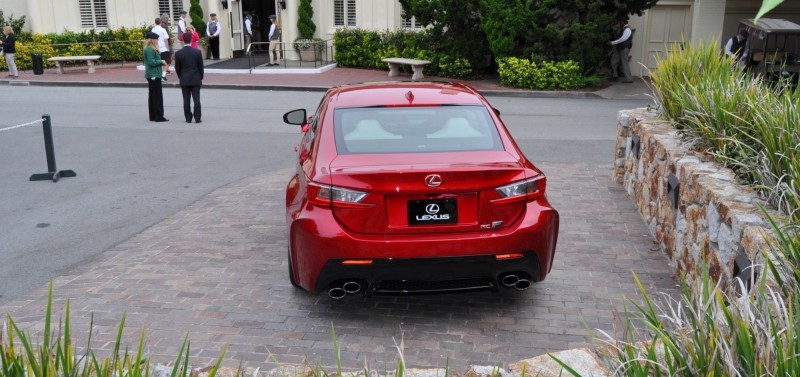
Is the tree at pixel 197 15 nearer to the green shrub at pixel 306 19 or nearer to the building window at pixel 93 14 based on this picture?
the building window at pixel 93 14

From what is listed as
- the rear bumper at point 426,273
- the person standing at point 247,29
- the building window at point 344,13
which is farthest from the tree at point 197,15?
the rear bumper at point 426,273

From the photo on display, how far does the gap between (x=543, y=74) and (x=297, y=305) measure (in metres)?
15.4

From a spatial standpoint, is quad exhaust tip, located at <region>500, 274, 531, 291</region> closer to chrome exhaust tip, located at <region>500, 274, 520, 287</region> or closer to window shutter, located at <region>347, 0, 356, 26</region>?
chrome exhaust tip, located at <region>500, 274, 520, 287</region>

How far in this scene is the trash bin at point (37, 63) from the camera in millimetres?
24061

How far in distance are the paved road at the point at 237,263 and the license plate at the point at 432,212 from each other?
0.83 meters

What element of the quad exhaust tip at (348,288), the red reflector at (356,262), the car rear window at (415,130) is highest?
the car rear window at (415,130)

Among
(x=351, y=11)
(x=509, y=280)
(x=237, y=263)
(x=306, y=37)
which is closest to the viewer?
(x=509, y=280)

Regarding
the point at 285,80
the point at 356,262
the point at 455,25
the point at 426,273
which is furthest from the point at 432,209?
the point at 285,80

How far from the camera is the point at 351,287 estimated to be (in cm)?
530

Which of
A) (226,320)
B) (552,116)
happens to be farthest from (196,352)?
(552,116)

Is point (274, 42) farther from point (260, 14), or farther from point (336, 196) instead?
point (336, 196)

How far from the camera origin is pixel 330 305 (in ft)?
19.5

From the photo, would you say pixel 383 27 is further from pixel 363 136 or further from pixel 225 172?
pixel 363 136

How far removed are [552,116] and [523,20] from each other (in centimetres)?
446
